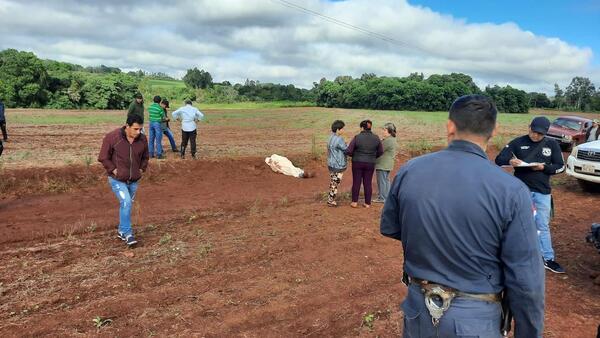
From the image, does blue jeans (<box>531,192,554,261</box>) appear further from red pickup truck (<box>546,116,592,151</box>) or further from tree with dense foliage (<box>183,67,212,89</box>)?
tree with dense foliage (<box>183,67,212,89</box>)

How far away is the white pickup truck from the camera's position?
1049 centimetres

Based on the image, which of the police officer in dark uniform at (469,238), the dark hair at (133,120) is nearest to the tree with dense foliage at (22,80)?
the dark hair at (133,120)

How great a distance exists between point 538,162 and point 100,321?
17.1ft

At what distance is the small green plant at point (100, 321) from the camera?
414 cm

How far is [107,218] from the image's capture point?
819 cm

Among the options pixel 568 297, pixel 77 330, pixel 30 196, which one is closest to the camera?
pixel 77 330

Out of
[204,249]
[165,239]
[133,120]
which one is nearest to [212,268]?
[204,249]

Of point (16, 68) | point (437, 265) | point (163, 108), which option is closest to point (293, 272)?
point (437, 265)

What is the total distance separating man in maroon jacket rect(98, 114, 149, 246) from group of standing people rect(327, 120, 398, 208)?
380cm

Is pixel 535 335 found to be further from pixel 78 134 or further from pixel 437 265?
pixel 78 134

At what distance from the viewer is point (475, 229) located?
6.87 feet

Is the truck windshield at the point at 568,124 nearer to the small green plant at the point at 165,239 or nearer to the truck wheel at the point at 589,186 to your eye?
the truck wheel at the point at 589,186

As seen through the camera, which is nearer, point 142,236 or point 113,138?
point 113,138

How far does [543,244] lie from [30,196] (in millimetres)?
9752
